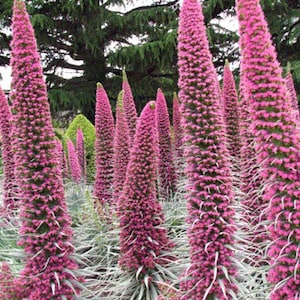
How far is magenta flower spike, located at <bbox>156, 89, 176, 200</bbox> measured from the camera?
5312 mm

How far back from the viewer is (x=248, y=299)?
299 cm

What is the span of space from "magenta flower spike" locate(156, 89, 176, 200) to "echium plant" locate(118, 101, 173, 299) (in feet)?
5.26

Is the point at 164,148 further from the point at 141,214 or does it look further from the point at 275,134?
the point at 275,134

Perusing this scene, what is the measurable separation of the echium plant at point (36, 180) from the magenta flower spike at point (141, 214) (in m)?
0.59

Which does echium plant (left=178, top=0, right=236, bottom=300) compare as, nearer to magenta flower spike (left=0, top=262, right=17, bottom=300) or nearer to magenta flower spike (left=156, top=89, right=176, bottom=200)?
magenta flower spike (left=0, top=262, right=17, bottom=300)

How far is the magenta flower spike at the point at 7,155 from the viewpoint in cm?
468

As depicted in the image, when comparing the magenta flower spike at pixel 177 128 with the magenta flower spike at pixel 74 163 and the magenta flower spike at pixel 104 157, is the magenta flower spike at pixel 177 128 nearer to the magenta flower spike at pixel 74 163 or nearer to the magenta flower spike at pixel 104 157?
the magenta flower spike at pixel 104 157

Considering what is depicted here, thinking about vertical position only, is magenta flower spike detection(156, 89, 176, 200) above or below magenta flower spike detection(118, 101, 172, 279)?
above

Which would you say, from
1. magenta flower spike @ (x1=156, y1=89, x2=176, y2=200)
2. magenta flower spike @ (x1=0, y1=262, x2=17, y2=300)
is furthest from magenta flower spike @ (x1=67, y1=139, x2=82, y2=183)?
magenta flower spike @ (x1=0, y1=262, x2=17, y2=300)

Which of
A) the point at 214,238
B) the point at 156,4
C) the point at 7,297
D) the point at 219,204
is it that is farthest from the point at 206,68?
the point at 156,4

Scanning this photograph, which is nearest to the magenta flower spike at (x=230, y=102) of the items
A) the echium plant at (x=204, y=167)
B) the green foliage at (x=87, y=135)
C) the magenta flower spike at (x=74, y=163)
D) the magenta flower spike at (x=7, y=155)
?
the echium plant at (x=204, y=167)

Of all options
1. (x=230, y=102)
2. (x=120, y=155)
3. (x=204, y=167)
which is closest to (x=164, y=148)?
(x=120, y=155)

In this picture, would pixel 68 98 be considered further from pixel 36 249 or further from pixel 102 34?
pixel 36 249

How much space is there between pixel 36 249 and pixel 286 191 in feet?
6.12
